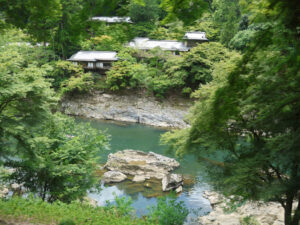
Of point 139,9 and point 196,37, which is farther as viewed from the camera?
point 196,37

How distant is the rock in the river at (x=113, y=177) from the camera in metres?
12.2

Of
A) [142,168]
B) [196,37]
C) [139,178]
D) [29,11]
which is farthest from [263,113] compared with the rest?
[196,37]

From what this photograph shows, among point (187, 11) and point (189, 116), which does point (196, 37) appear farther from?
point (187, 11)

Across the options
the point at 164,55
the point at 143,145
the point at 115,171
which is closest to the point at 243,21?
the point at 164,55

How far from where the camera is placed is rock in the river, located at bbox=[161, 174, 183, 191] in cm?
1149

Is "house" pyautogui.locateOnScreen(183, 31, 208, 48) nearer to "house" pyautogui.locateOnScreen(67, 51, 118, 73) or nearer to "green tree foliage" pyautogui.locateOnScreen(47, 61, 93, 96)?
"house" pyautogui.locateOnScreen(67, 51, 118, 73)

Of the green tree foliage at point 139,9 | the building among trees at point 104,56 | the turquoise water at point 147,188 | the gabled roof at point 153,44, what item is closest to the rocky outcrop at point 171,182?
the turquoise water at point 147,188

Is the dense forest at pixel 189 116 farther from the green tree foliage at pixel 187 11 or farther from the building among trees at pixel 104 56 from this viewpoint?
the building among trees at pixel 104 56

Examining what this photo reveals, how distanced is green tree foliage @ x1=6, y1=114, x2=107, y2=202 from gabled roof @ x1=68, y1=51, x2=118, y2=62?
59.3 ft

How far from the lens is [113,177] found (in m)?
12.3

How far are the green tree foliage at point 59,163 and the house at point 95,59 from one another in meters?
18.3

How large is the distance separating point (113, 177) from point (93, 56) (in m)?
16.5

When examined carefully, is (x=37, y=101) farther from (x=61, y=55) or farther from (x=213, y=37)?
(x=61, y=55)

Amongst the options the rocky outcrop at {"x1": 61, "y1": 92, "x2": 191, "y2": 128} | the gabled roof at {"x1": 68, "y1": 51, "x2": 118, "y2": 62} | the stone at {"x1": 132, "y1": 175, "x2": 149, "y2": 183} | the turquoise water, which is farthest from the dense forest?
the gabled roof at {"x1": 68, "y1": 51, "x2": 118, "y2": 62}
